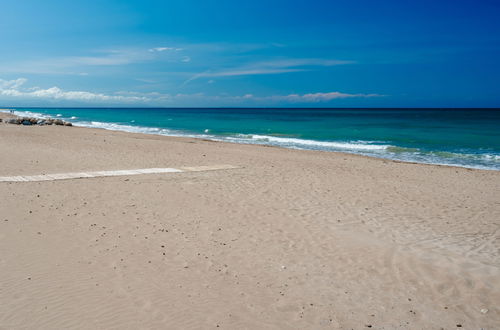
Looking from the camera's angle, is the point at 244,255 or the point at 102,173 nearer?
the point at 244,255

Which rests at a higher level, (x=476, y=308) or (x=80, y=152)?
(x=80, y=152)

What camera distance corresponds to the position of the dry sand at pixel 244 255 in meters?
4.02

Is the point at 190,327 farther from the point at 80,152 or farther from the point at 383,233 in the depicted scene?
the point at 80,152

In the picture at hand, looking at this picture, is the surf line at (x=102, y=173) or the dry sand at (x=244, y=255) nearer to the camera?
the dry sand at (x=244, y=255)

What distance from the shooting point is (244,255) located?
555 centimetres

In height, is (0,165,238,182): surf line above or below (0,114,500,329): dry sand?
above

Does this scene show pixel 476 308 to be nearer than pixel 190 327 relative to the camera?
No

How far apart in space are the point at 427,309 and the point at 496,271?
1.67 metres

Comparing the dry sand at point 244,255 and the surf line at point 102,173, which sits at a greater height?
the surf line at point 102,173

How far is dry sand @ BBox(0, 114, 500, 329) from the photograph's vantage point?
402 cm

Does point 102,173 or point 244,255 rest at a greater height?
point 102,173

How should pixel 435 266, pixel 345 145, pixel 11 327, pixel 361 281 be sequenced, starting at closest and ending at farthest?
pixel 11 327
pixel 361 281
pixel 435 266
pixel 345 145

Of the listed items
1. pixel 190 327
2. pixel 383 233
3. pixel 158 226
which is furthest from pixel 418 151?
pixel 190 327

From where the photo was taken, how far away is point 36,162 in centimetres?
1278
